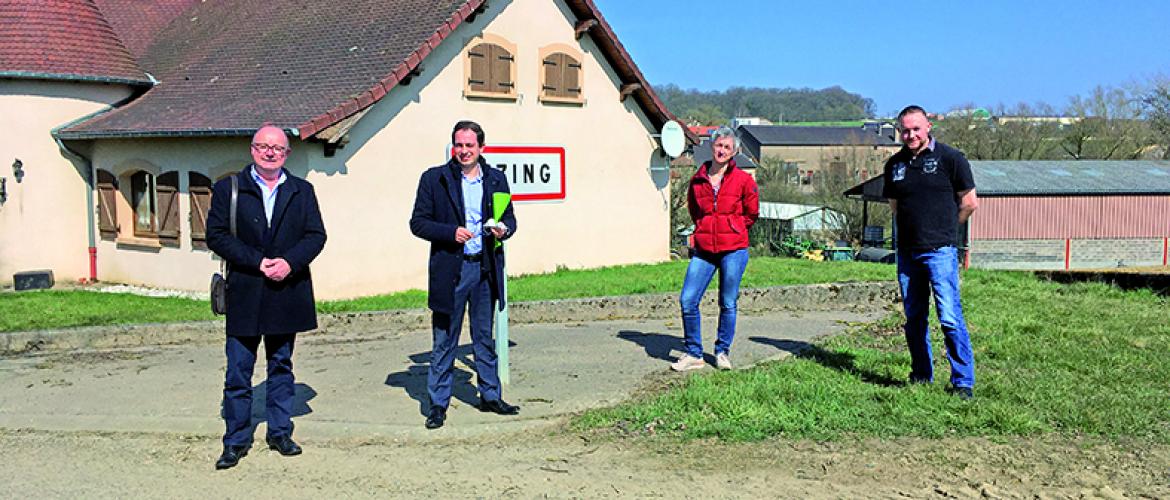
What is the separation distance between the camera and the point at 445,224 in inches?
255

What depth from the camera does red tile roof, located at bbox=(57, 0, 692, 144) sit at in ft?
46.3

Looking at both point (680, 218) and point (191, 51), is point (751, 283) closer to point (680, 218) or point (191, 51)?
point (191, 51)

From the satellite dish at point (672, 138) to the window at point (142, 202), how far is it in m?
8.47

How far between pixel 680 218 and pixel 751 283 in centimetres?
2734

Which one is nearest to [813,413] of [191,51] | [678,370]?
[678,370]

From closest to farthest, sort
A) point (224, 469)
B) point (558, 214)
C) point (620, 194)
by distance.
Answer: point (224, 469) < point (558, 214) < point (620, 194)

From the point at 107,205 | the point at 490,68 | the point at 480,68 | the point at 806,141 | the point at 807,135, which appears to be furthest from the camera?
the point at 807,135

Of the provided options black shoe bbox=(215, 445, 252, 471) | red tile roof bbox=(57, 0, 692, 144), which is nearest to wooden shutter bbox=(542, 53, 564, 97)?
red tile roof bbox=(57, 0, 692, 144)

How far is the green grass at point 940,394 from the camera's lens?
6.09 meters

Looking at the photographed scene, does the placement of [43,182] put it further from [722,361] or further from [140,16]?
[722,361]

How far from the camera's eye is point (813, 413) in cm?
636

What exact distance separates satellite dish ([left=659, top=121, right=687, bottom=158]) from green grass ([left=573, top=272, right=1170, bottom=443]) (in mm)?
8807

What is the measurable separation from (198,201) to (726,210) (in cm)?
982

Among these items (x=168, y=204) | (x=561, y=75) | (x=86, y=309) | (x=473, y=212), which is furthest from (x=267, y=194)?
(x=561, y=75)
